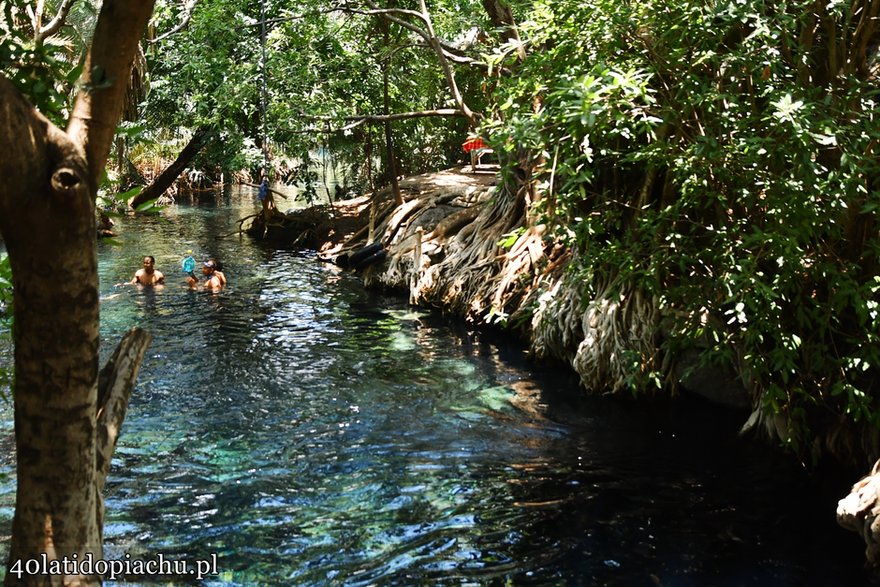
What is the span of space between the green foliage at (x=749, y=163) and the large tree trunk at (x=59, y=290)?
374 cm

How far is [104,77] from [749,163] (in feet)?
16.6

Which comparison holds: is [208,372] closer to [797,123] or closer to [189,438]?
[189,438]

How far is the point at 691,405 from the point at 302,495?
4651 millimetres

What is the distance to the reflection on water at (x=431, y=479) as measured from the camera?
20.8 ft

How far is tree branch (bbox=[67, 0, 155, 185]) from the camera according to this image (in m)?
3.28

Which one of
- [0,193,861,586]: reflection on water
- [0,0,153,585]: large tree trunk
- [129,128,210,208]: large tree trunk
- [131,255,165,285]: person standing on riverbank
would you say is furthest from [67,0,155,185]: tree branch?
[129,128,210,208]: large tree trunk

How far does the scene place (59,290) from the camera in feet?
10.1

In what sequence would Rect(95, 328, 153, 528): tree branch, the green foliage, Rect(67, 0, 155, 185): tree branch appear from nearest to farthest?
1. Rect(67, 0, 155, 185): tree branch
2. Rect(95, 328, 153, 528): tree branch
3. the green foliage

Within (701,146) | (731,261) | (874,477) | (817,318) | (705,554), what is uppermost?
(701,146)

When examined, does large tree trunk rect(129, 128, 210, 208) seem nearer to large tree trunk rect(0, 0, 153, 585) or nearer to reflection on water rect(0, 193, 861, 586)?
reflection on water rect(0, 193, 861, 586)

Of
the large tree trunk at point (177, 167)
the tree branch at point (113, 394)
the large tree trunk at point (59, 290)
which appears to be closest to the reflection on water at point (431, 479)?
the tree branch at point (113, 394)

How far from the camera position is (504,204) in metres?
15.0

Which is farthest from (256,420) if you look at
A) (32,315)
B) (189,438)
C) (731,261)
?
(32,315)

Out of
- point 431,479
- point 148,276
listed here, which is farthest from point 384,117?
point 431,479
